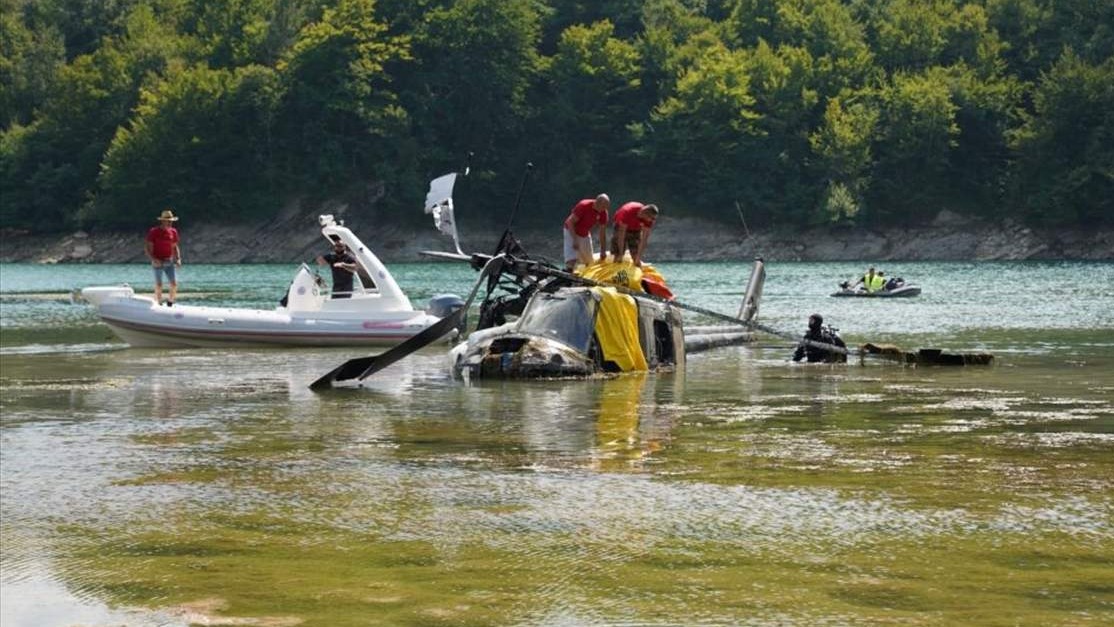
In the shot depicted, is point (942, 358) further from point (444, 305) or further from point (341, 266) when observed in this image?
point (341, 266)

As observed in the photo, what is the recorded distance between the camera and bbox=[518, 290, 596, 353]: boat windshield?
82.6 feet

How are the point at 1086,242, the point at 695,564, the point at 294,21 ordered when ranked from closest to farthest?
the point at 695,564, the point at 1086,242, the point at 294,21

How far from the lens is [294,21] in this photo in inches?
5453

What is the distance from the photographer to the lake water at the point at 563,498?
10.2 meters

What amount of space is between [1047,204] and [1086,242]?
11.8 feet

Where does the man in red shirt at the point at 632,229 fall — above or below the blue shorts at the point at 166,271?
above

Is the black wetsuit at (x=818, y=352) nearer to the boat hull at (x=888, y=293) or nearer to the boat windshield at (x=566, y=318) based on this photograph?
the boat windshield at (x=566, y=318)

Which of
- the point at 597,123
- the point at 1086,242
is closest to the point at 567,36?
the point at 597,123

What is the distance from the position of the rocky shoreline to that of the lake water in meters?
84.5

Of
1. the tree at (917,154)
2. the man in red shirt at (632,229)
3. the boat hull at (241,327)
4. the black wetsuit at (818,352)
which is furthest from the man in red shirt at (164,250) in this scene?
the tree at (917,154)

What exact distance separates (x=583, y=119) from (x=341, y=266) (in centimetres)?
9515

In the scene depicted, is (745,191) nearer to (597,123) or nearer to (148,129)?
(597,123)

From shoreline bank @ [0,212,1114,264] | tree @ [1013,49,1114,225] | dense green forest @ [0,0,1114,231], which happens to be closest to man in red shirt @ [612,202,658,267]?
shoreline bank @ [0,212,1114,264]

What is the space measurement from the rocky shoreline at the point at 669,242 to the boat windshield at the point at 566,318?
80877mm
